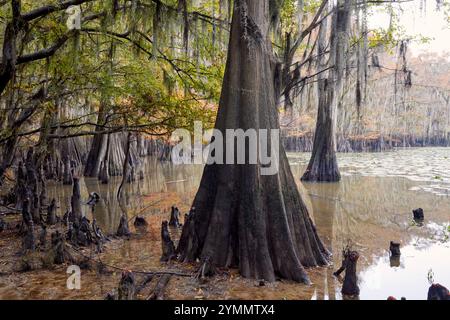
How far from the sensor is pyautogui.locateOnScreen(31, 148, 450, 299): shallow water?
194 inches

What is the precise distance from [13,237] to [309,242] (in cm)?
543

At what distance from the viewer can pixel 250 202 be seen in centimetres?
502

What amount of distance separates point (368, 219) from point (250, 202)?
18.7 ft

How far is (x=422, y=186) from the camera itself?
15023 millimetres

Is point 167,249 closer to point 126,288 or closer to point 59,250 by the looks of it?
point 59,250

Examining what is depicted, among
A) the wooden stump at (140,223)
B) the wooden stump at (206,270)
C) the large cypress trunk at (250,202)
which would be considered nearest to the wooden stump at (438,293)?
the large cypress trunk at (250,202)

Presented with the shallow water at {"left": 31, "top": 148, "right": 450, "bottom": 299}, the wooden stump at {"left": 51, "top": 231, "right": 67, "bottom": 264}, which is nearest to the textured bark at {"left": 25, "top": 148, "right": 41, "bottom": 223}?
the shallow water at {"left": 31, "top": 148, "right": 450, "bottom": 299}

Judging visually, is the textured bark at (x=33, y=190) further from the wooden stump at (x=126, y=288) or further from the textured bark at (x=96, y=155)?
the textured bark at (x=96, y=155)

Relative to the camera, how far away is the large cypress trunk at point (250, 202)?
4898 mm

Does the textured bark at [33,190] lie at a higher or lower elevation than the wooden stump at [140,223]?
higher

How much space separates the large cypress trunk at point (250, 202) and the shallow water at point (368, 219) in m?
0.38

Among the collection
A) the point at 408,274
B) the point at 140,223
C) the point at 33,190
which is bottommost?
the point at 408,274

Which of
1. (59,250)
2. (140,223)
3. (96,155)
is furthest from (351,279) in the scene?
(96,155)
